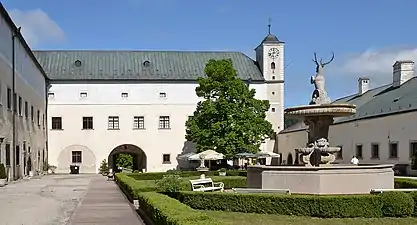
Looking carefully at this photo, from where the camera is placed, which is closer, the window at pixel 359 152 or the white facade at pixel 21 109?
the white facade at pixel 21 109

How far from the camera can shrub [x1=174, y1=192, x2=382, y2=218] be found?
13242 millimetres

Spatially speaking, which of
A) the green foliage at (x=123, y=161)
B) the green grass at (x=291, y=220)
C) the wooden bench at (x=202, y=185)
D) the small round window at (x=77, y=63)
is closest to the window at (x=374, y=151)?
the wooden bench at (x=202, y=185)

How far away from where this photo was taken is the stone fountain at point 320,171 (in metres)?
16.0

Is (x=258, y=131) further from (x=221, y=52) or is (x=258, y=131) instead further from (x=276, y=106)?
(x=221, y=52)

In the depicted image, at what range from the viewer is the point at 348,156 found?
1713 inches

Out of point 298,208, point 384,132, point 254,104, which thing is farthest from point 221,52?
point 298,208

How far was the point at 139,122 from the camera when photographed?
53.8 m

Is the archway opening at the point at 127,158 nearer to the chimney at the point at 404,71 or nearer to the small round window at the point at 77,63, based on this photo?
the small round window at the point at 77,63

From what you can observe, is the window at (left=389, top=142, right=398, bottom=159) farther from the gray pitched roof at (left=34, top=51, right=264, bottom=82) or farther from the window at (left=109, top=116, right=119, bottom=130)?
the window at (left=109, top=116, right=119, bottom=130)

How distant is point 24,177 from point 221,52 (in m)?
27.8

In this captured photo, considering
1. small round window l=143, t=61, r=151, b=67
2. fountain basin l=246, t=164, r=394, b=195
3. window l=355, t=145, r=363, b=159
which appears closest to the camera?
fountain basin l=246, t=164, r=394, b=195

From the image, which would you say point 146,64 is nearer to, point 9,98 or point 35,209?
point 9,98

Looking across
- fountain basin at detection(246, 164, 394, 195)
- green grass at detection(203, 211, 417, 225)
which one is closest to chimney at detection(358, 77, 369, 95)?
fountain basin at detection(246, 164, 394, 195)

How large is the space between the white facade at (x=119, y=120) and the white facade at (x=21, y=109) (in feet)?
8.26
